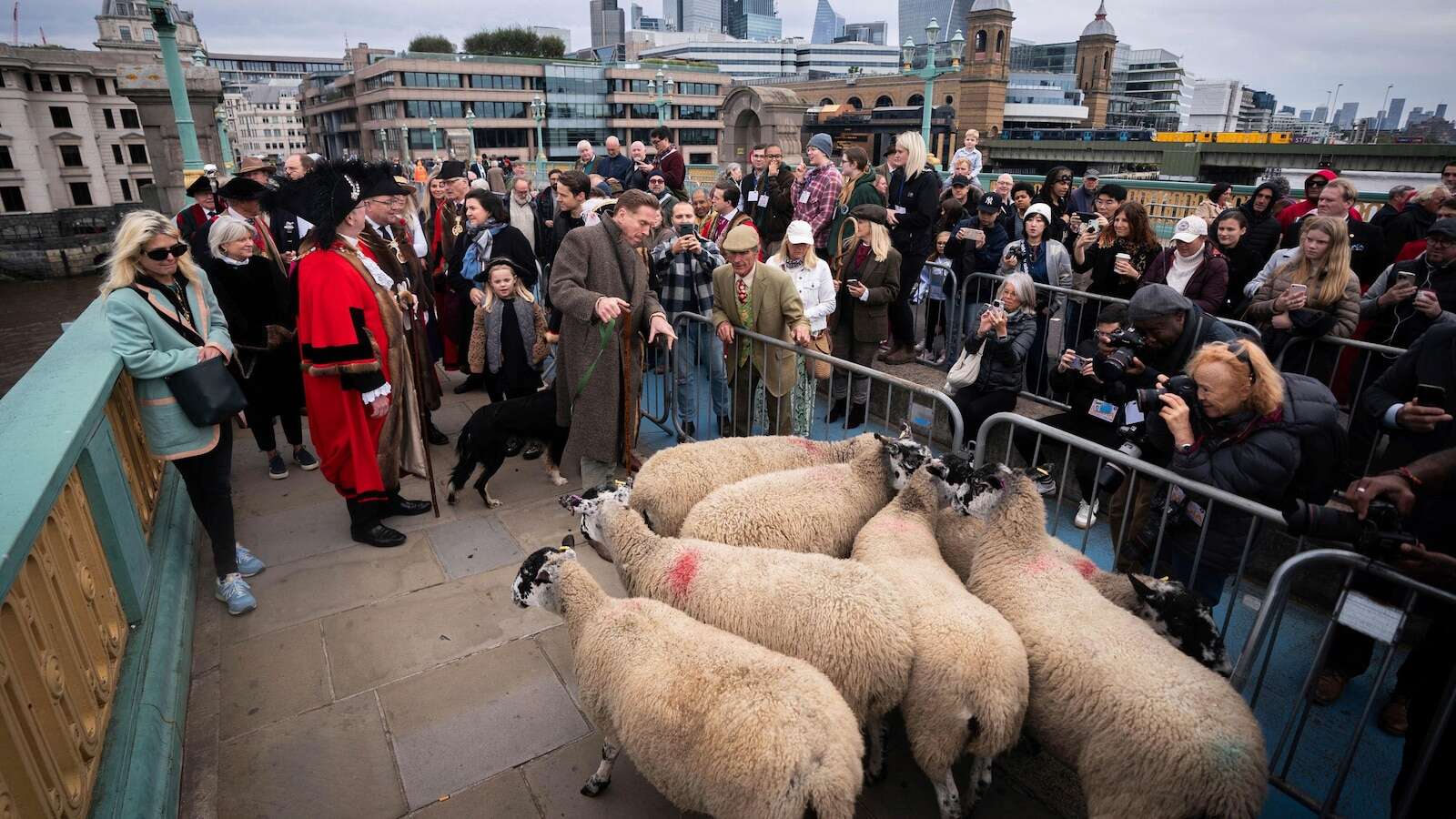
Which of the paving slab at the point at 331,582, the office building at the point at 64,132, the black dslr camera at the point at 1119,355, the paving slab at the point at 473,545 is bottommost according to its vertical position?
the paving slab at the point at 331,582

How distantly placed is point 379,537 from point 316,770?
6.68 ft

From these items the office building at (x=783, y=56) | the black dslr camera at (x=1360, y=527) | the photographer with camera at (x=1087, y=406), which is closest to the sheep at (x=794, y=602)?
the black dslr camera at (x=1360, y=527)

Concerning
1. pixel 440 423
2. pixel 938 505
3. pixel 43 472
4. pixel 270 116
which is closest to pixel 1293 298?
pixel 938 505

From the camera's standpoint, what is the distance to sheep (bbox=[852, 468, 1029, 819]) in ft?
8.50

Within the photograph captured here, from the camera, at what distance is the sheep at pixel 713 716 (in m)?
2.21

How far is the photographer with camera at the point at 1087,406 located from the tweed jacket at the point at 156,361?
4.79m

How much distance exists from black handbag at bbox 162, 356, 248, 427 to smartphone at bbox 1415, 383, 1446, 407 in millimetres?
5845

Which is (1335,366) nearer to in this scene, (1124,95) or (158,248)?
(158,248)

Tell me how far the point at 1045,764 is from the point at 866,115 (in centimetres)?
7284

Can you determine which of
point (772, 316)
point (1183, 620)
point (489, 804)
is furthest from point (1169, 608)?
point (772, 316)

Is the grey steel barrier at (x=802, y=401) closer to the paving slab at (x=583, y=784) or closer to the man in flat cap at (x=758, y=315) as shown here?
the man in flat cap at (x=758, y=315)

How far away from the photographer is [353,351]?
455 cm

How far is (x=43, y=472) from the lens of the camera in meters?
2.63

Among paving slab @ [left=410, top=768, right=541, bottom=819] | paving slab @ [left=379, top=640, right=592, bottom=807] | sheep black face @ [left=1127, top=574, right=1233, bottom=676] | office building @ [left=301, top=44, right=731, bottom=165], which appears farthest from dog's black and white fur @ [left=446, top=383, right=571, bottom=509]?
office building @ [left=301, top=44, right=731, bottom=165]
